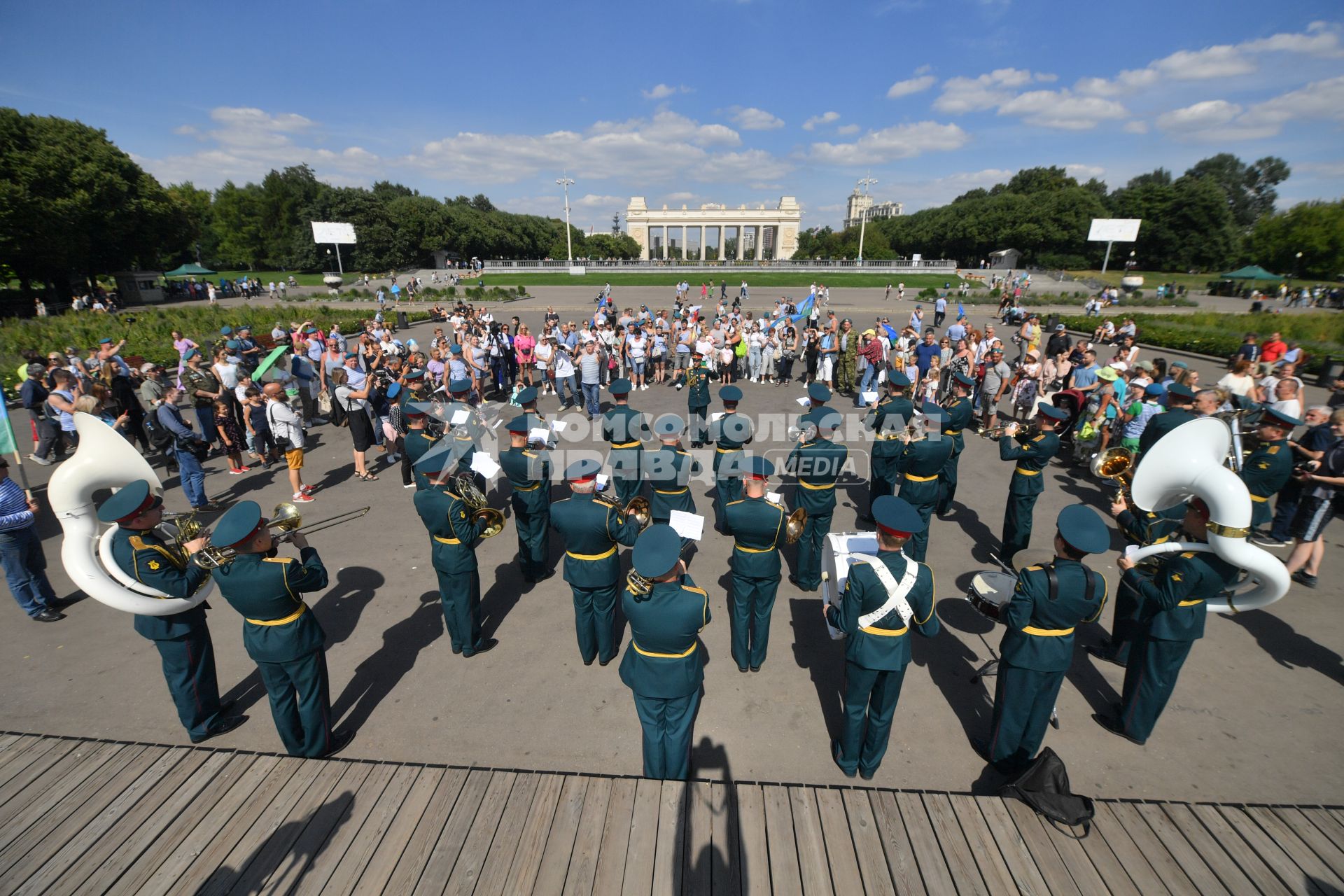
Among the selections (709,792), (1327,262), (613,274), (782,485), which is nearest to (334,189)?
(613,274)

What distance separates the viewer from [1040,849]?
Answer: 367 centimetres

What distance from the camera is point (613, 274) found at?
221ft

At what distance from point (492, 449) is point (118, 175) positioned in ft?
174

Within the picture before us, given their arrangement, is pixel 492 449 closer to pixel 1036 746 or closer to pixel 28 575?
pixel 28 575

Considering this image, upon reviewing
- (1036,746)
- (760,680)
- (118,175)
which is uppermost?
(118,175)

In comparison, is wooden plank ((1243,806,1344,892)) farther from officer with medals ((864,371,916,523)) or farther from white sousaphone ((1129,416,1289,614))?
officer with medals ((864,371,916,523))

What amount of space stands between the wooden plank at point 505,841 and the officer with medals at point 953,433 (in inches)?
249

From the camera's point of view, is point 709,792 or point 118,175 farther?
point 118,175

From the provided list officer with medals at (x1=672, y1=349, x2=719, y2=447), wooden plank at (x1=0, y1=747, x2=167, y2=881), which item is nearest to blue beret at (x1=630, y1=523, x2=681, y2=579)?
wooden plank at (x1=0, y1=747, x2=167, y2=881)

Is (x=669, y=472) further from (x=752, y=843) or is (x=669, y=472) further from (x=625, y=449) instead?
(x=752, y=843)

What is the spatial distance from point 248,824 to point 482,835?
64.0 inches

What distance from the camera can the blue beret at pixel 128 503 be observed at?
13.8 feet

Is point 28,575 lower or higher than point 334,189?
lower

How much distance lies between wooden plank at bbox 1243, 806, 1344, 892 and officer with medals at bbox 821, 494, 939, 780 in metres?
2.35
